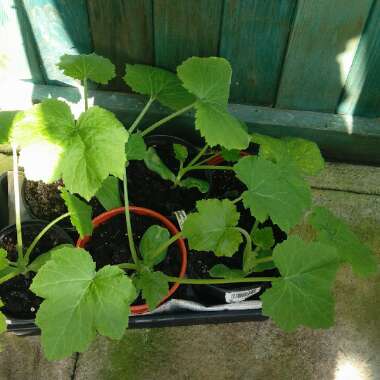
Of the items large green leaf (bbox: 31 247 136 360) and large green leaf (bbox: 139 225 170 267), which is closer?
large green leaf (bbox: 31 247 136 360)

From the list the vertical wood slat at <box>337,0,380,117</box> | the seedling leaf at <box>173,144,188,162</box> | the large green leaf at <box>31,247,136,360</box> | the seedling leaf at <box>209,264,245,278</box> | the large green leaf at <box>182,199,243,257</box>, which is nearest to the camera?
the large green leaf at <box>31,247,136,360</box>

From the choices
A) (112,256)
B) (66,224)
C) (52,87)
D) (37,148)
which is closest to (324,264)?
(112,256)

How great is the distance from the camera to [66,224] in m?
1.55

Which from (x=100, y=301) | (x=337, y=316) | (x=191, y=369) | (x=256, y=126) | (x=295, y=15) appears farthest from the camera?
(x=256, y=126)

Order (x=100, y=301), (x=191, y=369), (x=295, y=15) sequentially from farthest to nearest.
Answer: (x=191, y=369)
(x=295, y=15)
(x=100, y=301)

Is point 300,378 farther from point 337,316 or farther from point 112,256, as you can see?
point 112,256

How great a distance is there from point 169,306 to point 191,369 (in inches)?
8.9

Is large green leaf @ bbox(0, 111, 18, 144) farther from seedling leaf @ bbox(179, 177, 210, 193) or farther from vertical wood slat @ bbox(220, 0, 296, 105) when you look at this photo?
vertical wood slat @ bbox(220, 0, 296, 105)

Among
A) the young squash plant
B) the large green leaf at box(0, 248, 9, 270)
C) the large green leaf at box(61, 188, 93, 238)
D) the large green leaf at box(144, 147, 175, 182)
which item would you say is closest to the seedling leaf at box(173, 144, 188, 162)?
the large green leaf at box(144, 147, 175, 182)

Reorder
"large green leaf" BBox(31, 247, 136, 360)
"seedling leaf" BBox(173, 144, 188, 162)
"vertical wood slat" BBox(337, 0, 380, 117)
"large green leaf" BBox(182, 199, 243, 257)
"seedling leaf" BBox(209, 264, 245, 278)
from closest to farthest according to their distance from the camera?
"large green leaf" BBox(31, 247, 136, 360) → "large green leaf" BBox(182, 199, 243, 257) → "seedling leaf" BBox(209, 264, 245, 278) → "vertical wood slat" BBox(337, 0, 380, 117) → "seedling leaf" BBox(173, 144, 188, 162)

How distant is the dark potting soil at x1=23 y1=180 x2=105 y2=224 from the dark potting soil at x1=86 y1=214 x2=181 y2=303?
0.32 ft

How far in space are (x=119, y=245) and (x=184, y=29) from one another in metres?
0.71

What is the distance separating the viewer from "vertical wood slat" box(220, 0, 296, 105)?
1377 millimetres

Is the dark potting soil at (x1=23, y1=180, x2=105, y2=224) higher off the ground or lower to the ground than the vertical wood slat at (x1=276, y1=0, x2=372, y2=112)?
lower
